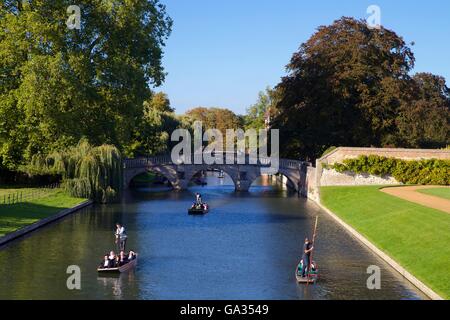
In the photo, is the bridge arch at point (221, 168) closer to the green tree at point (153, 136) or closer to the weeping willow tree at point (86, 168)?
the green tree at point (153, 136)

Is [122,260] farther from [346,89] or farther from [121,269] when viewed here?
[346,89]

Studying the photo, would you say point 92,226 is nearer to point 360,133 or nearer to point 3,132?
point 3,132

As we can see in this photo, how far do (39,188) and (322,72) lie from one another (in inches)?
1526

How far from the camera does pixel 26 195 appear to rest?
62.9m

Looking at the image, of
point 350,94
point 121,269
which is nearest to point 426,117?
point 350,94

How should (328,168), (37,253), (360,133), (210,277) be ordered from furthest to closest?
1. (360,133)
2. (328,168)
3. (37,253)
4. (210,277)

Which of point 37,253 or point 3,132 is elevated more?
point 3,132

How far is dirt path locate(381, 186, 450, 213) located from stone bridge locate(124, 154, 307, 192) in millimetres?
Result: 20146

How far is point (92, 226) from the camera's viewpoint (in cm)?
5275

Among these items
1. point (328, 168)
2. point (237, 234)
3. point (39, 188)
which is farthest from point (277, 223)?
point (39, 188)

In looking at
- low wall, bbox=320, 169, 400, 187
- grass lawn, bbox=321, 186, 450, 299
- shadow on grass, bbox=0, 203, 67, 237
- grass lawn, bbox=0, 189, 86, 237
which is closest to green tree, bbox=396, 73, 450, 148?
low wall, bbox=320, 169, 400, 187
